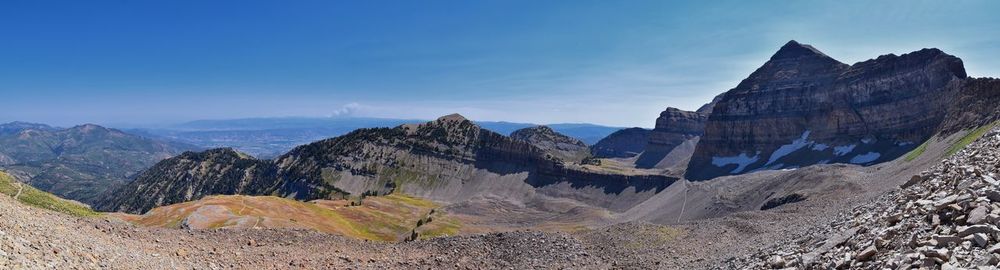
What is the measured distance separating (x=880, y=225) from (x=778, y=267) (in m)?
3.94

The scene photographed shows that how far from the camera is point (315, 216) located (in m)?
104

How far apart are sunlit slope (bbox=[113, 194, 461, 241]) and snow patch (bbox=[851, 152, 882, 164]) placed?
12448 centimetres

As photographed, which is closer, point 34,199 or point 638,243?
point 34,199

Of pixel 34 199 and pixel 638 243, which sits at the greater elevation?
pixel 34 199

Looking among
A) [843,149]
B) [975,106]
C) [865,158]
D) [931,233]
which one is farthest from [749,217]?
[843,149]

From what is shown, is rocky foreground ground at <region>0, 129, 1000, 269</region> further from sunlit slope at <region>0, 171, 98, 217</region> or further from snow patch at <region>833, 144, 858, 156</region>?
snow patch at <region>833, 144, 858, 156</region>

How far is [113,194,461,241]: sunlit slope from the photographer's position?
2484 inches

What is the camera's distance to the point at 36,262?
20344 mm

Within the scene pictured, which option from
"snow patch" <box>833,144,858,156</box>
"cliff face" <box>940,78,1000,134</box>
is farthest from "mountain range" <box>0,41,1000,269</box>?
"snow patch" <box>833,144,858,156</box>

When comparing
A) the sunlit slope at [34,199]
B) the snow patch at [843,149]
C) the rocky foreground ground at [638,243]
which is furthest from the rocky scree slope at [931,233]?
the snow patch at [843,149]

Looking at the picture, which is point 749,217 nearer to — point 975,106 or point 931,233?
point 931,233

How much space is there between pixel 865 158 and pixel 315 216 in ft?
533

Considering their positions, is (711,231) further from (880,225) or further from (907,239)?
(907,239)

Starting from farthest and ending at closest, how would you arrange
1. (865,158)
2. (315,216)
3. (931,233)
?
(865,158) → (315,216) → (931,233)
